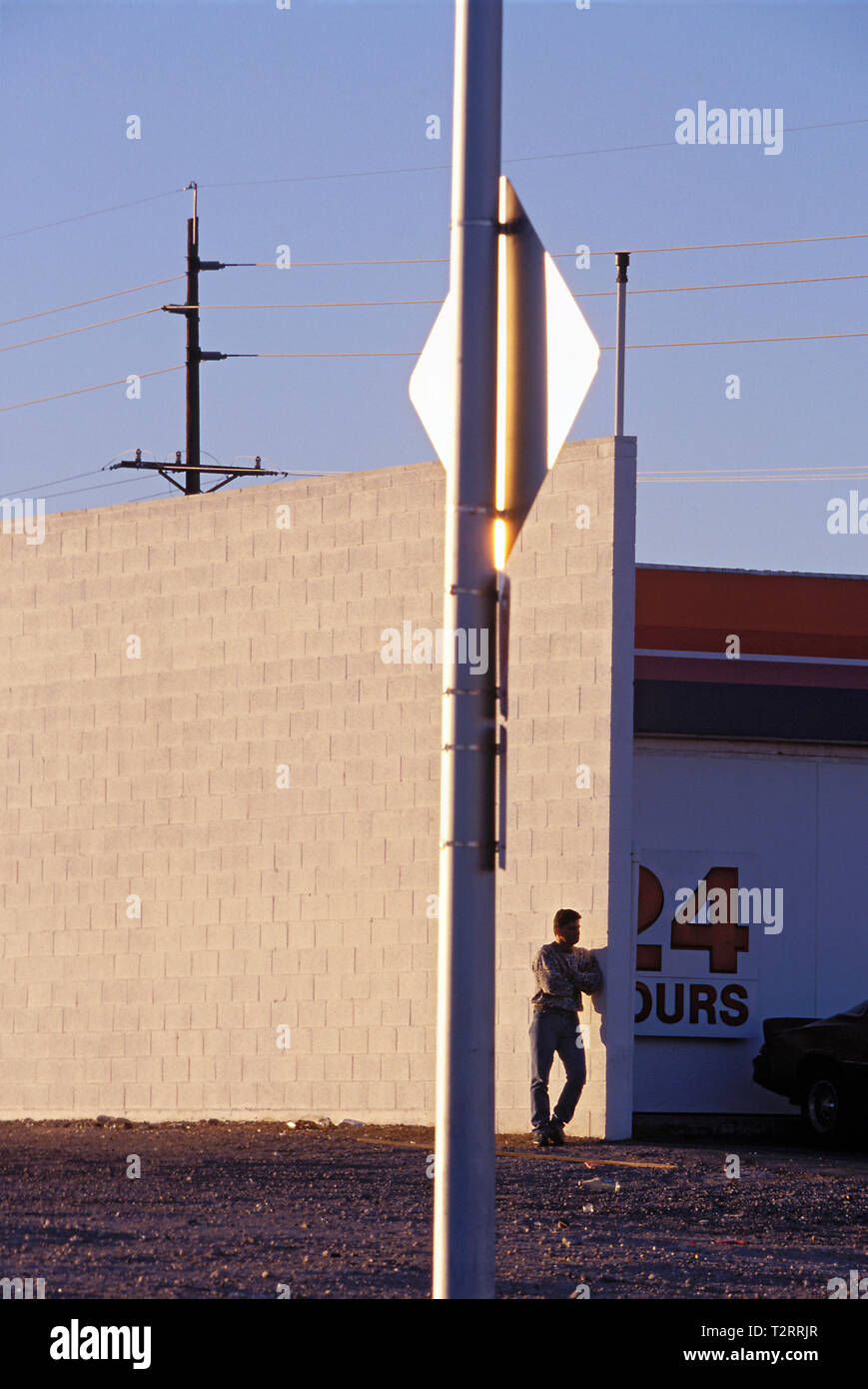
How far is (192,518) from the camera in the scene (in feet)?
62.3

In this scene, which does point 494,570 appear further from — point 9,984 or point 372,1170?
point 9,984

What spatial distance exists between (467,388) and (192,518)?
12.3m

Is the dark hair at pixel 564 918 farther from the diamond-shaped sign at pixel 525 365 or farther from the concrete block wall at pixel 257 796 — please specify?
the diamond-shaped sign at pixel 525 365

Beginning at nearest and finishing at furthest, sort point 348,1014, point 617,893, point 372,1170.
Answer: point 372,1170 < point 617,893 < point 348,1014

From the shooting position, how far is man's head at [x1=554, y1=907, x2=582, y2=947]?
52.0 ft

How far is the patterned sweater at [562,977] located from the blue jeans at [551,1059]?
0.09 meters

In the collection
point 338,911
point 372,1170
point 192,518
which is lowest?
point 372,1170

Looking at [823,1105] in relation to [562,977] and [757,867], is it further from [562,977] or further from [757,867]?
[562,977]

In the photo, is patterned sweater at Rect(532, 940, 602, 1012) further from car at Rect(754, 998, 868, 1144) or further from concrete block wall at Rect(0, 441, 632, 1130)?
car at Rect(754, 998, 868, 1144)

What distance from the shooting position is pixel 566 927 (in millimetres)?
15852

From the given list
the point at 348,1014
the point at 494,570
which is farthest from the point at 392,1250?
the point at 348,1014

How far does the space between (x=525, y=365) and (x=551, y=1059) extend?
32.0ft

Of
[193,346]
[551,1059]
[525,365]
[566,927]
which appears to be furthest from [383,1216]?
[193,346]
